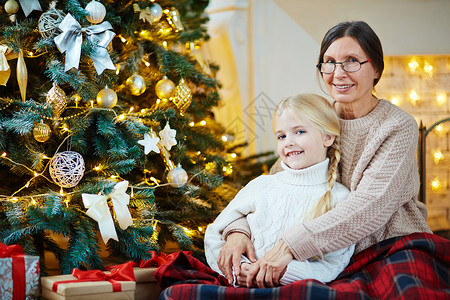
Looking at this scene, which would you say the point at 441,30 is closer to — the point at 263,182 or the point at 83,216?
the point at 263,182

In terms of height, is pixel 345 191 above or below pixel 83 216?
above

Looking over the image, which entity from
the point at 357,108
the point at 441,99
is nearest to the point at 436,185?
the point at 441,99

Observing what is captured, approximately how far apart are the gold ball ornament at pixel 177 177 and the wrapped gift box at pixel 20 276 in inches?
21.3

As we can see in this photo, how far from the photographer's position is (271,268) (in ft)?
3.89

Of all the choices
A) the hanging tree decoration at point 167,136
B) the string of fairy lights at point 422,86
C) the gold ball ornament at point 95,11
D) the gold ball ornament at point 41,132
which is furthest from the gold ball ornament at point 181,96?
the string of fairy lights at point 422,86

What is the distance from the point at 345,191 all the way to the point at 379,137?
169 mm

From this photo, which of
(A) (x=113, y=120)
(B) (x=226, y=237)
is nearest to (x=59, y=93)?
(A) (x=113, y=120)

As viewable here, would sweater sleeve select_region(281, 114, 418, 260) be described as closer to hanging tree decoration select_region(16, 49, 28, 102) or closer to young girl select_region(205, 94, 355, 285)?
young girl select_region(205, 94, 355, 285)

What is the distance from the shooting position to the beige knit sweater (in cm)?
122

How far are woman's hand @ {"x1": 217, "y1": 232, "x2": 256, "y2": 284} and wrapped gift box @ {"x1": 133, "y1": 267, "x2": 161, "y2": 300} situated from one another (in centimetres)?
22

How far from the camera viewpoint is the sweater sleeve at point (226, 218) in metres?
1.38

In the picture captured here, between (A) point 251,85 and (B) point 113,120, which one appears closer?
(B) point 113,120

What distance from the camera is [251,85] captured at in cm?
319

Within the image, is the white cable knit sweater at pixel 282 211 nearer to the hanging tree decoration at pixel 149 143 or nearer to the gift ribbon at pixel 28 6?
the hanging tree decoration at pixel 149 143
